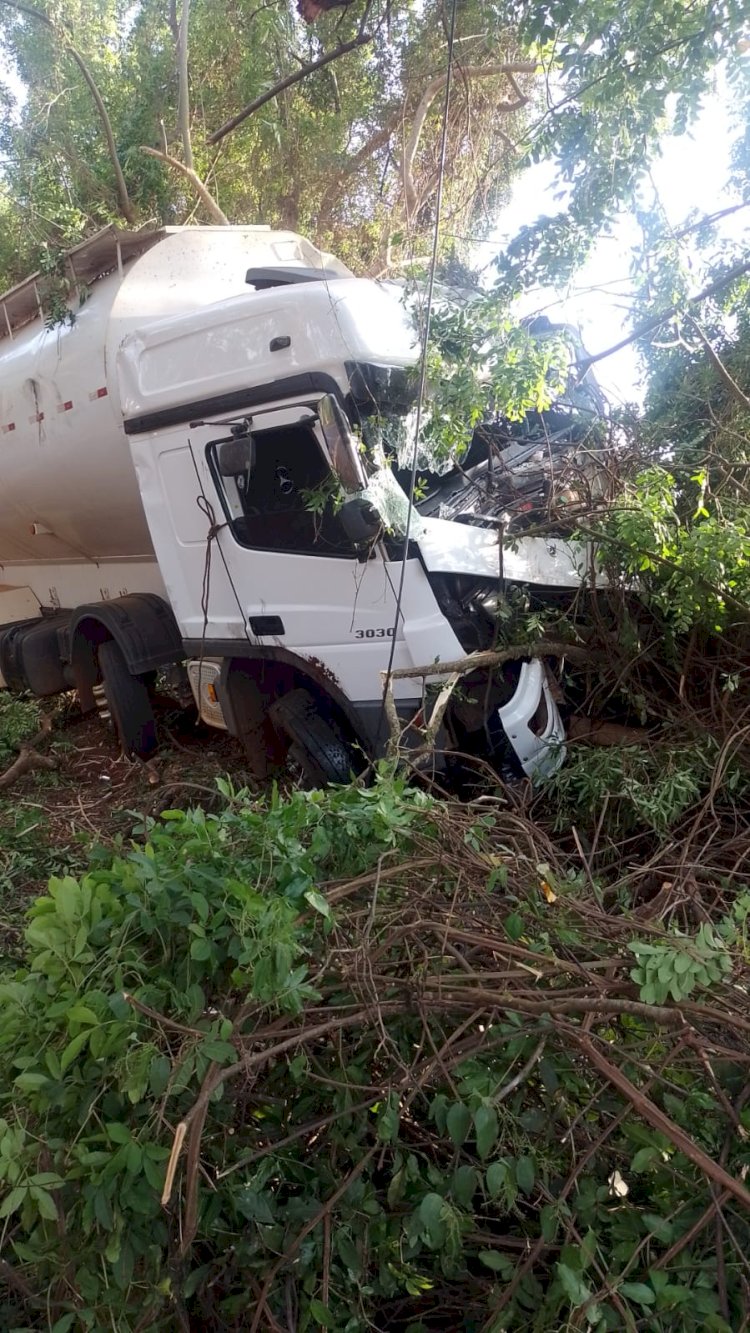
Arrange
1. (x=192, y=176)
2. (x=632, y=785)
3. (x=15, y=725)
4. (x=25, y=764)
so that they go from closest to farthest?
(x=632, y=785) → (x=25, y=764) → (x=15, y=725) → (x=192, y=176)

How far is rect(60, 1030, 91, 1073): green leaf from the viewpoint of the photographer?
168cm

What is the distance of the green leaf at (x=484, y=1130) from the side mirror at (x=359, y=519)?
→ 277cm

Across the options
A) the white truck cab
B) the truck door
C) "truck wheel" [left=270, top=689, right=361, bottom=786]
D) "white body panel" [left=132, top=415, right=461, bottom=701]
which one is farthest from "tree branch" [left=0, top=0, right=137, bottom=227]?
"truck wheel" [left=270, top=689, right=361, bottom=786]

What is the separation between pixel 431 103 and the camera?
37.2 feet

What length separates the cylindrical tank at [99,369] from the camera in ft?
18.8

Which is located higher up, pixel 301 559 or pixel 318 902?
pixel 301 559

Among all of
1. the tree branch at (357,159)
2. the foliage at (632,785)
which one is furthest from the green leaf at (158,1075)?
the tree branch at (357,159)

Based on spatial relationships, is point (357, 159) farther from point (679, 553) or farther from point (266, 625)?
point (679, 553)

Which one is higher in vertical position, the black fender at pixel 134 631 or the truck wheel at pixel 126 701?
the black fender at pixel 134 631

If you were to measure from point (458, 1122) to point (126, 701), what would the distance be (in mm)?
4645

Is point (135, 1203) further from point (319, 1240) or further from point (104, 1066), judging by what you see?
point (319, 1240)

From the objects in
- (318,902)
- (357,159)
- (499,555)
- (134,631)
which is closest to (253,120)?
(357,159)

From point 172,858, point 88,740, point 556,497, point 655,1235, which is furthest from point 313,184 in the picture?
point 655,1235

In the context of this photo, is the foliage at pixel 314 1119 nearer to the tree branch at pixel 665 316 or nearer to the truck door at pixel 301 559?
the truck door at pixel 301 559
